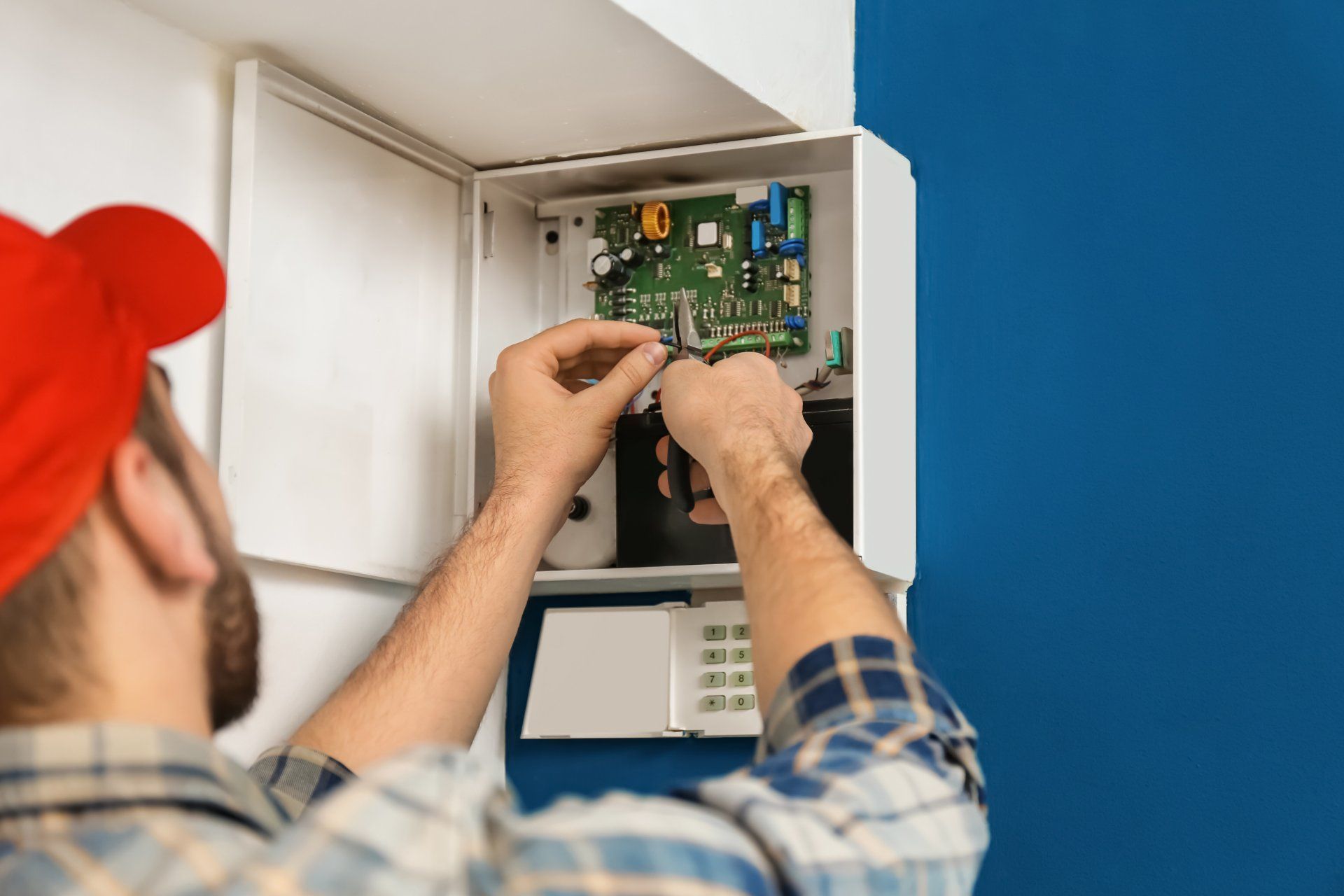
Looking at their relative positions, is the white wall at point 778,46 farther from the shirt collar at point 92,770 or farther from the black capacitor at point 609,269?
the shirt collar at point 92,770

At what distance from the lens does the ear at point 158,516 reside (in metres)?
0.74

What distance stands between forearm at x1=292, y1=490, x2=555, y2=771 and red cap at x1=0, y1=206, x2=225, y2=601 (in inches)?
18.0

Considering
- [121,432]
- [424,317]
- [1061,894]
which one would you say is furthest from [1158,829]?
[121,432]

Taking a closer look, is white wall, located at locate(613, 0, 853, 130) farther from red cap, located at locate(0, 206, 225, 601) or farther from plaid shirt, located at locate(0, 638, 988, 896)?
plaid shirt, located at locate(0, 638, 988, 896)

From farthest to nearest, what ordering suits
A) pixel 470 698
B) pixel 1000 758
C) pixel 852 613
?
pixel 1000 758, pixel 470 698, pixel 852 613

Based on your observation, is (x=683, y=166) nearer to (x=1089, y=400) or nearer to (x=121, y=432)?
(x=1089, y=400)

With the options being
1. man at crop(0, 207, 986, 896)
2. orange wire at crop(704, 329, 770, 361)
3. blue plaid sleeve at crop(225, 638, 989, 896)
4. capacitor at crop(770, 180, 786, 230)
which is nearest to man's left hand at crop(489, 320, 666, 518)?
orange wire at crop(704, 329, 770, 361)

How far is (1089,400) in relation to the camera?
160 centimetres

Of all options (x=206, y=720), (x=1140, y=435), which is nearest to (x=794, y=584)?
(x=206, y=720)

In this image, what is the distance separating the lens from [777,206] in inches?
65.1

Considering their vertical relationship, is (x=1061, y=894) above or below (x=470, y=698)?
below

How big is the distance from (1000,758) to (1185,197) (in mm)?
698

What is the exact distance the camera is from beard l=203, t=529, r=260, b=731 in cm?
80

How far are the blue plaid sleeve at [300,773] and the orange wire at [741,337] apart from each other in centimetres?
73
